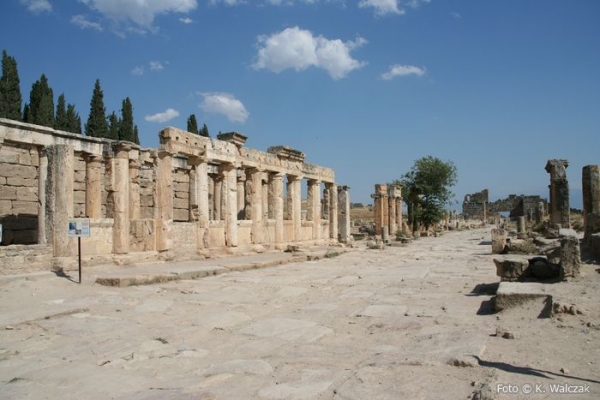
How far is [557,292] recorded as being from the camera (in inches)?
251

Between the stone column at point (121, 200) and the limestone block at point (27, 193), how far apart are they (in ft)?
25.4

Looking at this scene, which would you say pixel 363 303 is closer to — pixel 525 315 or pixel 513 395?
pixel 525 315

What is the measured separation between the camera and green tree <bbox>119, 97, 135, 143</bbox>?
36.1 metres

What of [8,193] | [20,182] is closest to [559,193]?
[20,182]

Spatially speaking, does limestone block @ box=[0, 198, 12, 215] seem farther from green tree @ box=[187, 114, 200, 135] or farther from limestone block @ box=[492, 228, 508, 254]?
green tree @ box=[187, 114, 200, 135]

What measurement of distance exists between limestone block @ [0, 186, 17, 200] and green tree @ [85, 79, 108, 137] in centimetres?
1618

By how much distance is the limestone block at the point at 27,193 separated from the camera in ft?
60.8

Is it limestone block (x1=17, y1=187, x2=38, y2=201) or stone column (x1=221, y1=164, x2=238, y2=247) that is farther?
limestone block (x1=17, y1=187, x2=38, y2=201)

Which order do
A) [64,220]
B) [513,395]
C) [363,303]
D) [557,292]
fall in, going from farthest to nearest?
[64,220]
[363,303]
[557,292]
[513,395]

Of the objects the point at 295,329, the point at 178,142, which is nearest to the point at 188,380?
the point at 295,329

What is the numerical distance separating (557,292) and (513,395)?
12.0 feet

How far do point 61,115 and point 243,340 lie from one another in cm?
3326

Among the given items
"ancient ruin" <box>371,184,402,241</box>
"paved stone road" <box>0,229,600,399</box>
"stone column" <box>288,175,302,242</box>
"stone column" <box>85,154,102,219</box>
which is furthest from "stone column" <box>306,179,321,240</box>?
"paved stone road" <box>0,229,600,399</box>

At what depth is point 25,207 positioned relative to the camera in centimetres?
1878
